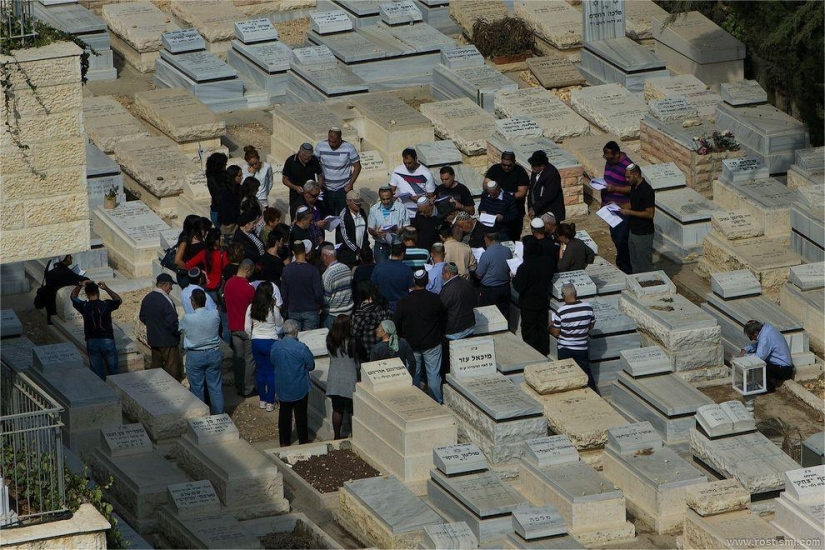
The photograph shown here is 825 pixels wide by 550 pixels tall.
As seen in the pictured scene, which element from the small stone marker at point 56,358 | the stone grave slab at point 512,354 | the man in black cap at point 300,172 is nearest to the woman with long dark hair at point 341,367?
the stone grave slab at point 512,354

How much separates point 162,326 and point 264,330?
1.07m

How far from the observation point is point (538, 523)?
15.6m

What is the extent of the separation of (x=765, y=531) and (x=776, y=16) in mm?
12334

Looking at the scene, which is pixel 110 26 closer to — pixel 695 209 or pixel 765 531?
pixel 695 209

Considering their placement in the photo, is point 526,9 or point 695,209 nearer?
point 695,209

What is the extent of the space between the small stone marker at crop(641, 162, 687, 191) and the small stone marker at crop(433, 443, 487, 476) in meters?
7.20

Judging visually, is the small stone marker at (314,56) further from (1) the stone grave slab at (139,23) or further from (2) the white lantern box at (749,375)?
(2) the white lantern box at (749,375)

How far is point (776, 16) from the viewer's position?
2664cm

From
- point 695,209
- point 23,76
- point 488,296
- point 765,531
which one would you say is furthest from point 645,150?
Answer: point 23,76

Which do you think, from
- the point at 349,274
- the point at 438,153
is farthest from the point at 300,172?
the point at 438,153

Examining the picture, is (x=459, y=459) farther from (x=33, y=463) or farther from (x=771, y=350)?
(x=33, y=463)

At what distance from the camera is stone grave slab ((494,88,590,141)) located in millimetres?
24953

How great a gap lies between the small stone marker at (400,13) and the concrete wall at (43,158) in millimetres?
13811

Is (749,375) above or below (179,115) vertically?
above
